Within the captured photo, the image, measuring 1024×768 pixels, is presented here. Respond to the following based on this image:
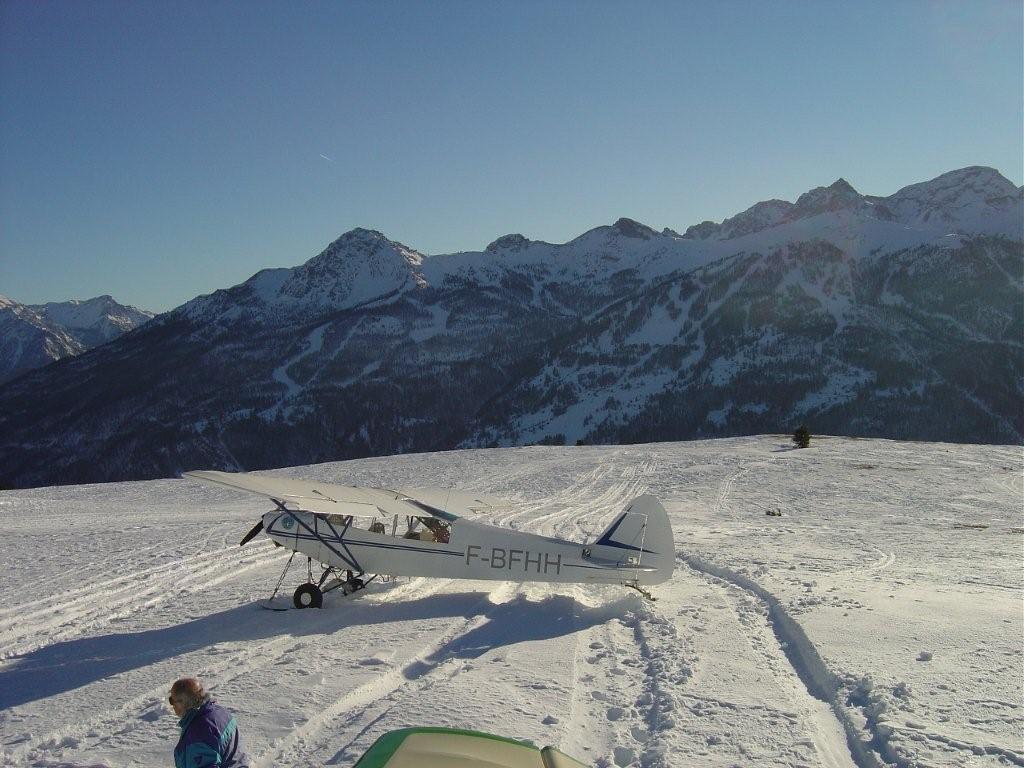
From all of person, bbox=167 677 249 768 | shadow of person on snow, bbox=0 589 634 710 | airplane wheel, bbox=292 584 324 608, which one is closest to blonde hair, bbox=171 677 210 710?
person, bbox=167 677 249 768

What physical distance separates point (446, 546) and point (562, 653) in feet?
12.6

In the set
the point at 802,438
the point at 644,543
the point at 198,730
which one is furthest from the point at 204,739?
the point at 802,438

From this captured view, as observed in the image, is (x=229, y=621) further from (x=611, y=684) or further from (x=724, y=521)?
(x=724, y=521)

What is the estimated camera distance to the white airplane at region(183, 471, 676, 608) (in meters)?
12.0

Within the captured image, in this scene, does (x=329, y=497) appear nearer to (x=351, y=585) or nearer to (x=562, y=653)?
(x=351, y=585)

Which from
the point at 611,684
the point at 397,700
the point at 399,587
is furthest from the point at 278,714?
the point at 399,587

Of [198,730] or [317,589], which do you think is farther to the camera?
[317,589]

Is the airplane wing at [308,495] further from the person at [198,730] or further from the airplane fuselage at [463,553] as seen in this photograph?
the person at [198,730]

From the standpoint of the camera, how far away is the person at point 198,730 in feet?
15.0

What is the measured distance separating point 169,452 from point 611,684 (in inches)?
7668

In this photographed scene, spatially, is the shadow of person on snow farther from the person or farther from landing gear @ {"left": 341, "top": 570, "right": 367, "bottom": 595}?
the person

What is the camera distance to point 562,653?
9.20 m

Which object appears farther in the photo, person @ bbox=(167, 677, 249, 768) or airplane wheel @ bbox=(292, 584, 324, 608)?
airplane wheel @ bbox=(292, 584, 324, 608)

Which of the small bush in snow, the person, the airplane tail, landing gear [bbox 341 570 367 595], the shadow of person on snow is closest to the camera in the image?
the person
